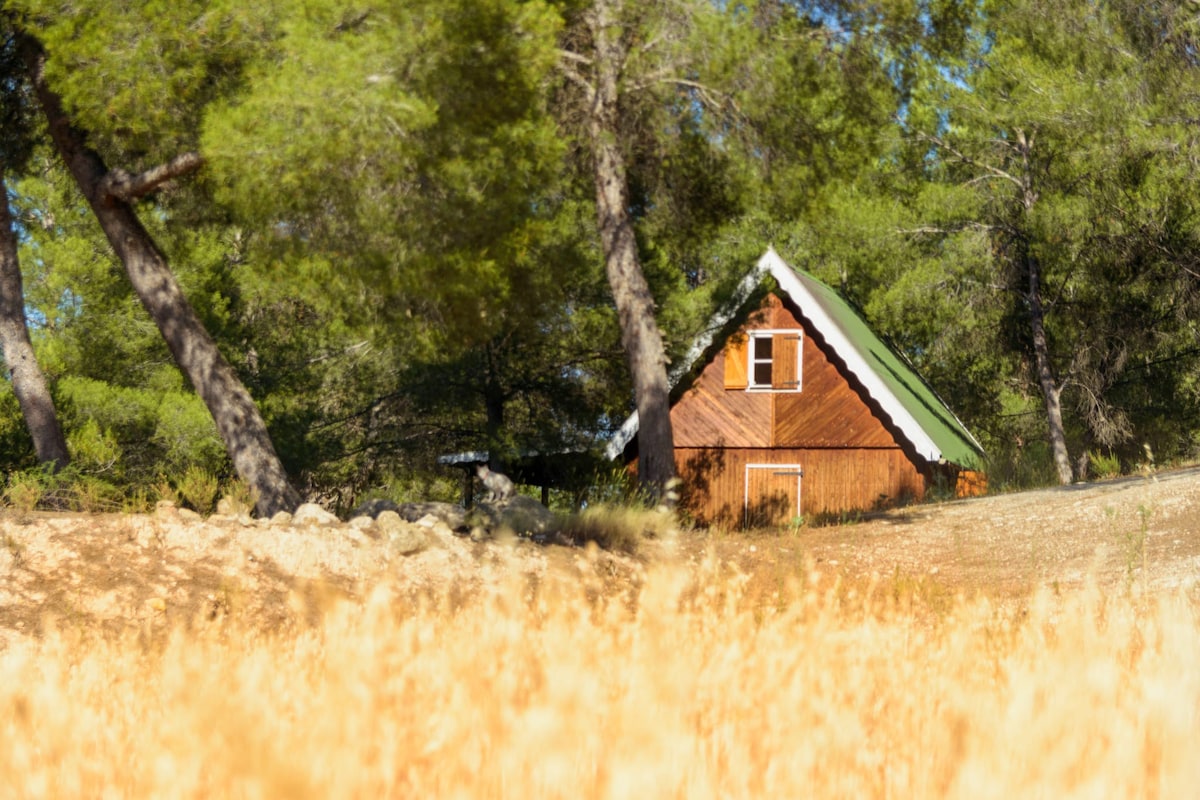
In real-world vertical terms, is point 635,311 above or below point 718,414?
above

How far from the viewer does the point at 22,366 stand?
15.8 meters

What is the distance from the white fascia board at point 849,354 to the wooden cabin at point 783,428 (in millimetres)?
80

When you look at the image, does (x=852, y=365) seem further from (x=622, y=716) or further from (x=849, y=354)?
(x=622, y=716)

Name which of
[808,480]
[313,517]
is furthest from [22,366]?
[808,480]

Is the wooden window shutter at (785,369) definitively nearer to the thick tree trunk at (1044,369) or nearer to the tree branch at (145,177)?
the thick tree trunk at (1044,369)

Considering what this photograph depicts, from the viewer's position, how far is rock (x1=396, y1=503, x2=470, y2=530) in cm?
1409

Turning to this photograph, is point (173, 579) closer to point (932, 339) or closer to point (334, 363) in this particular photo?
point (334, 363)

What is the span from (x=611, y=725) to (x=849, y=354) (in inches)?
931

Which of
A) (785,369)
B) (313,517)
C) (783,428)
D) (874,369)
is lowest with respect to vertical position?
(313,517)

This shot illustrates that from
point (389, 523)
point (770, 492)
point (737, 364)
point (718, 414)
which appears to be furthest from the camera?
point (718, 414)

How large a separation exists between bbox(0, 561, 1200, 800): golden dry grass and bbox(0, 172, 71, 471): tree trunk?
1277 centimetres

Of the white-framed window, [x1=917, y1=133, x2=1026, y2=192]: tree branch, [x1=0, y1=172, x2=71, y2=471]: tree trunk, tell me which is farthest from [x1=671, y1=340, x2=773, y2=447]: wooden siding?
[x1=0, y1=172, x2=71, y2=471]: tree trunk

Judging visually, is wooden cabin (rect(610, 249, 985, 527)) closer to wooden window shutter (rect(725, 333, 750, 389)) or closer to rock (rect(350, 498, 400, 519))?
wooden window shutter (rect(725, 333, 750, 389))

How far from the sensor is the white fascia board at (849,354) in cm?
2489
